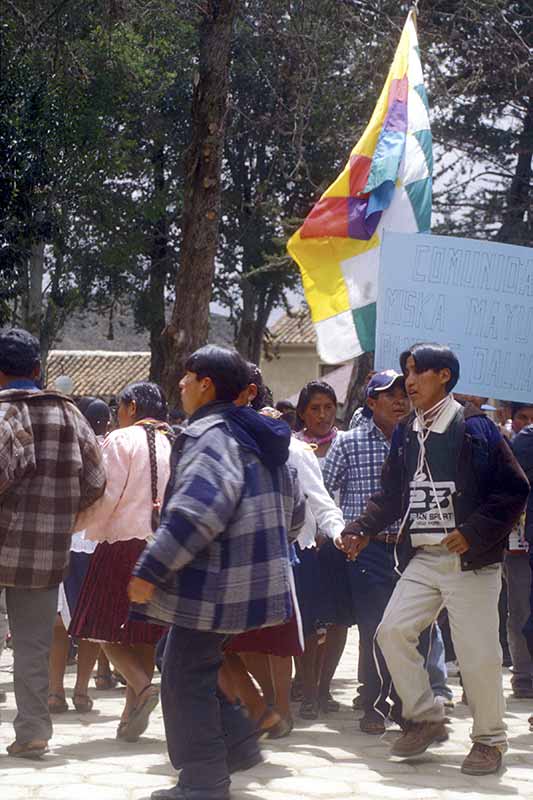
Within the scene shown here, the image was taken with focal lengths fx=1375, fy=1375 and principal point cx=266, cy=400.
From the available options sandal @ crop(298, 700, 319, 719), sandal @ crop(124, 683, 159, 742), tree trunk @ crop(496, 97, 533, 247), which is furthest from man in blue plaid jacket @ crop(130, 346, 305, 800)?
tree trunk @ crop(496, 97, 533, 247)

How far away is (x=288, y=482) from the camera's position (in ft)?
18.7

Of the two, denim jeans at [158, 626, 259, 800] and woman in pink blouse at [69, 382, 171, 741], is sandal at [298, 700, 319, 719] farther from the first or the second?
denim jeans at [158, 626, 259, 800]

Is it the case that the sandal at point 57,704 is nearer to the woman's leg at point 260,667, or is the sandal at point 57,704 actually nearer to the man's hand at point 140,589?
the woman's leg at point 260,667

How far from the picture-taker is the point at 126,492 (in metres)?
6.99

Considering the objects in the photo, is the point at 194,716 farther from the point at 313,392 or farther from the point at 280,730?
the point at 313,392

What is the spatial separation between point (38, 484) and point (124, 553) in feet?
3.06

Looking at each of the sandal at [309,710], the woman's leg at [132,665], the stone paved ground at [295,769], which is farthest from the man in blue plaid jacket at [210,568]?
the sandal at [309,710]

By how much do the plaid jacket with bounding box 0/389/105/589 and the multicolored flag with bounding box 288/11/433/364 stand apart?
3.43 meters

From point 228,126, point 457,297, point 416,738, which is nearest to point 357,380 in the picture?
point 228,126

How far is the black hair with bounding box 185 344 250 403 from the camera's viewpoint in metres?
5.50

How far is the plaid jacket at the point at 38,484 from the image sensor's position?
610 centimetres

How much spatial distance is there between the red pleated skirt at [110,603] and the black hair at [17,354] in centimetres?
114

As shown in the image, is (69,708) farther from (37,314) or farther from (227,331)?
(227,331)

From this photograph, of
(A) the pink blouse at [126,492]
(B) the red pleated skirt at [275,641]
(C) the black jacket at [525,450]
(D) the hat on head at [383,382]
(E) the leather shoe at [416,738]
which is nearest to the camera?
(E) the leather shoe at [416,738]
